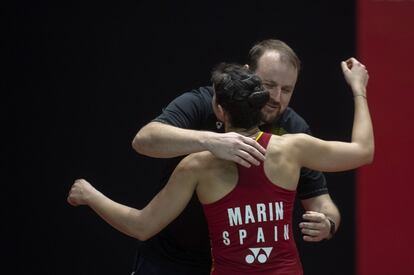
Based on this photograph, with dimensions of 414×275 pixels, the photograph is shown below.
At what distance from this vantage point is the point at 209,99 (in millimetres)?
3002

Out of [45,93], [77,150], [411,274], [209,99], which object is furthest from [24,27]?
[411,274]

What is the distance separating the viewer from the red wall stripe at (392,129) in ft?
13.4

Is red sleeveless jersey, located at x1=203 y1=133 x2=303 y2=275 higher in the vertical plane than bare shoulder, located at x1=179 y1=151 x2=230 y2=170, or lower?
lower

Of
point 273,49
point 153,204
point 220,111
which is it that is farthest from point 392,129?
point 153,204

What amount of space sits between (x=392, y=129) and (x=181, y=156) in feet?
4.87

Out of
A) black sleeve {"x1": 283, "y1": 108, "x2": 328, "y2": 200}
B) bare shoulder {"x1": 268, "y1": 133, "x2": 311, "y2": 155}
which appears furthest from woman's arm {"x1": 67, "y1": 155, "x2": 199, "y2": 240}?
black sleeve {"x1": 283, "y1": 108, "x2": 328, "y2": 200}

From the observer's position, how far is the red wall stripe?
13.4 feet

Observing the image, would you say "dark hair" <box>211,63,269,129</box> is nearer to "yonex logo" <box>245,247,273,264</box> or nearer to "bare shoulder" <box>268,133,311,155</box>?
"bare shoulder" <box>268,133,311,155</box>

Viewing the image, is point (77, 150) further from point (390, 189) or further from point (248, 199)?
point (248, 199)

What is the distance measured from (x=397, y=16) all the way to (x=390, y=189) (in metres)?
0.82

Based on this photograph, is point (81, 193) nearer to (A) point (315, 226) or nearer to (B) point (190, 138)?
(B) point (190, 138)

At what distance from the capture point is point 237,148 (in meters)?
2.45

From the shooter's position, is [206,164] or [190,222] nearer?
[206,164]

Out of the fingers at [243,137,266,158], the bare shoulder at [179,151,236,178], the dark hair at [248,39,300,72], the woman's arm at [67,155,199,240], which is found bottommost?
the woman's arm at [67,155,199,240]
